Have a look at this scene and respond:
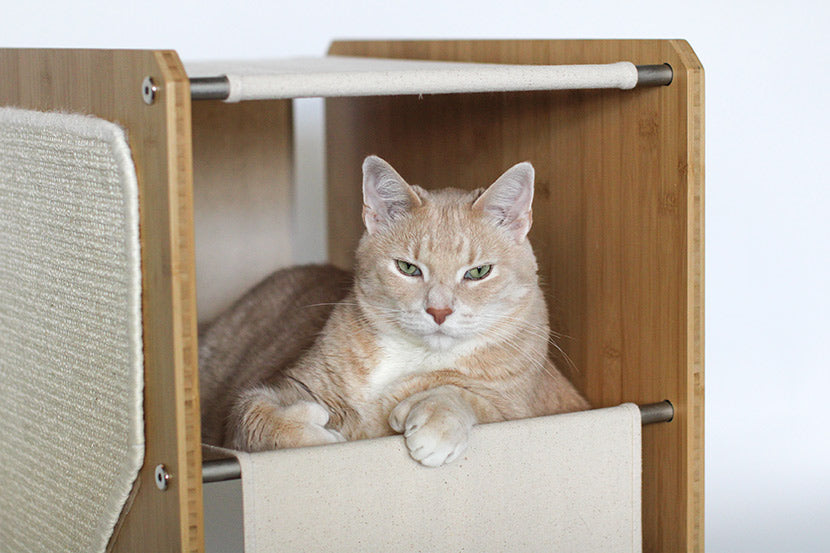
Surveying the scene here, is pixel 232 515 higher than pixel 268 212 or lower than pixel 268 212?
lower

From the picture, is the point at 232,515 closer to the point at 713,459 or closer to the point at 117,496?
the point at 117,496

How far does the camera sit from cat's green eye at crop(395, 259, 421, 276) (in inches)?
72.3

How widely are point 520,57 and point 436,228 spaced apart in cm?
46

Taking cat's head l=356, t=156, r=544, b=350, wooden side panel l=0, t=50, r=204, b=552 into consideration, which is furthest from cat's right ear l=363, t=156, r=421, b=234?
wooden side panel l=0, t=50, r=204, b=552

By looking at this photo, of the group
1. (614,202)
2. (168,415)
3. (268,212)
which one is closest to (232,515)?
(168,415)

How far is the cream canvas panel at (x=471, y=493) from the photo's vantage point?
1546 mm

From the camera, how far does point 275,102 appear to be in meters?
2.89

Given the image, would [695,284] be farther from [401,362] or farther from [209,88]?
[209,88]

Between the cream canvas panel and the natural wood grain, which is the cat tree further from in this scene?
the natural wood grain

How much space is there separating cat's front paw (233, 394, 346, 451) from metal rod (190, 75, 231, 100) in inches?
20.7

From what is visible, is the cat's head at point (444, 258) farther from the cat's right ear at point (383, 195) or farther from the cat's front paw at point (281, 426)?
the cat's front paw at point (281, 426)

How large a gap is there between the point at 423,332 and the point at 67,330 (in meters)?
0.55

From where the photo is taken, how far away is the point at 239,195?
9.45 ft

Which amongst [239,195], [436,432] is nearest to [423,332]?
[436,432]
